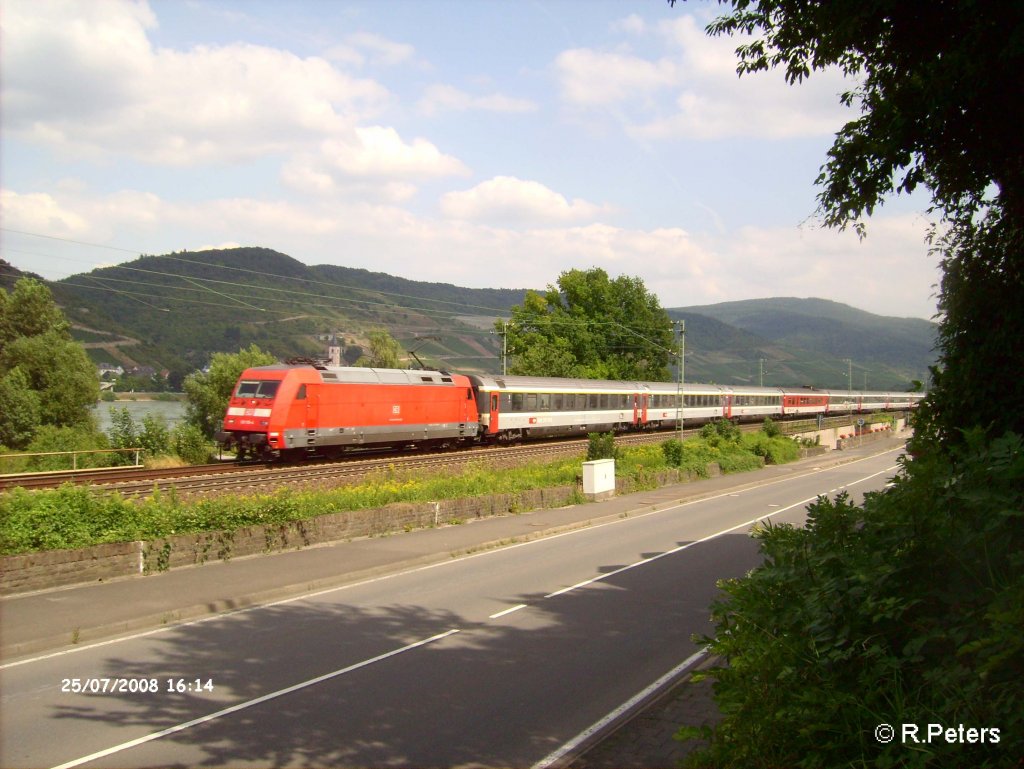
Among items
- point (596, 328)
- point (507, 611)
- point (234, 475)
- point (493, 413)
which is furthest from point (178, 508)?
point (596, 328)

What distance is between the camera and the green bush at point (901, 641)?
4.17 metres

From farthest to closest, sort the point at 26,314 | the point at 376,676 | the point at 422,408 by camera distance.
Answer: the point at 26,314
the point at 422,408
the point at 376,676

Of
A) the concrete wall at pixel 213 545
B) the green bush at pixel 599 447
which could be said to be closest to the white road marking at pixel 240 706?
the concrete wall at pixel 213 545

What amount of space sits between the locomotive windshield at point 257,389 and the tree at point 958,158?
22.0 meters

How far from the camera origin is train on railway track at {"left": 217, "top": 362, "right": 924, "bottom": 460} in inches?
1095

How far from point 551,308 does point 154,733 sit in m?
77.1

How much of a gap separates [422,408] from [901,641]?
30.7 meters

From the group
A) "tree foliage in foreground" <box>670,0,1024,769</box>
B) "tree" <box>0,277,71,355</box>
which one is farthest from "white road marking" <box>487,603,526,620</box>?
"tree" <box>0,277,71,355</box>

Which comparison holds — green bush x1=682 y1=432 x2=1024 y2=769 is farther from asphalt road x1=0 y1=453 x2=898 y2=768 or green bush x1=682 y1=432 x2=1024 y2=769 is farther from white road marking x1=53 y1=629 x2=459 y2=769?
Result: white road marking x1=53 y1=629 x2=459 y2=769

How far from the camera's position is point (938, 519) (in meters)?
5.05

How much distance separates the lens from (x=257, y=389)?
28.0m

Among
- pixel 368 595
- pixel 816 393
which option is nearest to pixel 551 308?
pixel 816 393

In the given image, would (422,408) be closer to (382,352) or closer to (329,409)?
(329,409)

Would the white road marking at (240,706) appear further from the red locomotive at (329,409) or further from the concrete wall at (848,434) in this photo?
the concrete wall at (848,434)
